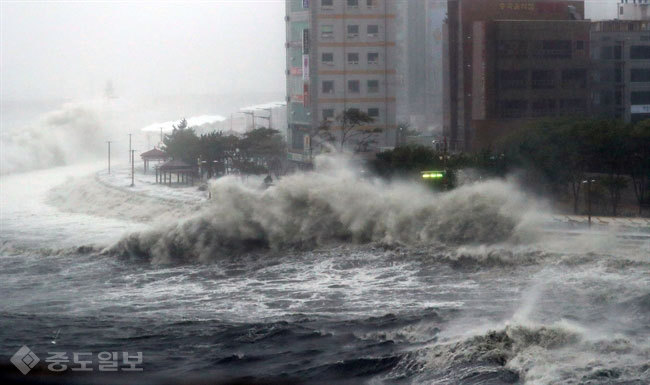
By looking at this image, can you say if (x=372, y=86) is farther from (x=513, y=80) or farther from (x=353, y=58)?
(x=513, y=80)

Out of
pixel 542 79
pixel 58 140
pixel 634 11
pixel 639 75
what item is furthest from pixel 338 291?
pixel 58 140

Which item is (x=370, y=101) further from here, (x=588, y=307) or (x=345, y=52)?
(x=588, y=307)

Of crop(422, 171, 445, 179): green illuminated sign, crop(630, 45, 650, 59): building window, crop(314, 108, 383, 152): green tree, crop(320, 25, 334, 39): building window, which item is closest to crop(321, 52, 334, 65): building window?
crop(320, 25, 334, 39): building window

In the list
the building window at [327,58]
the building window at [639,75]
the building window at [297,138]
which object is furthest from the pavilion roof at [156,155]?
the building window at [639,75]

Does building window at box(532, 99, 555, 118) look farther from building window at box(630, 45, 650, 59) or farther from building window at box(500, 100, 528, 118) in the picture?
building window at box(630, 45, 650, 59)

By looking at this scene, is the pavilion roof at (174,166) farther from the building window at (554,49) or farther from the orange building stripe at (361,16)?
the building window at (554,49)

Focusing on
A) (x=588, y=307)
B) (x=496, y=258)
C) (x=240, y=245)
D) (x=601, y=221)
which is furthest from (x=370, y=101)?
(x=588, y=307)
